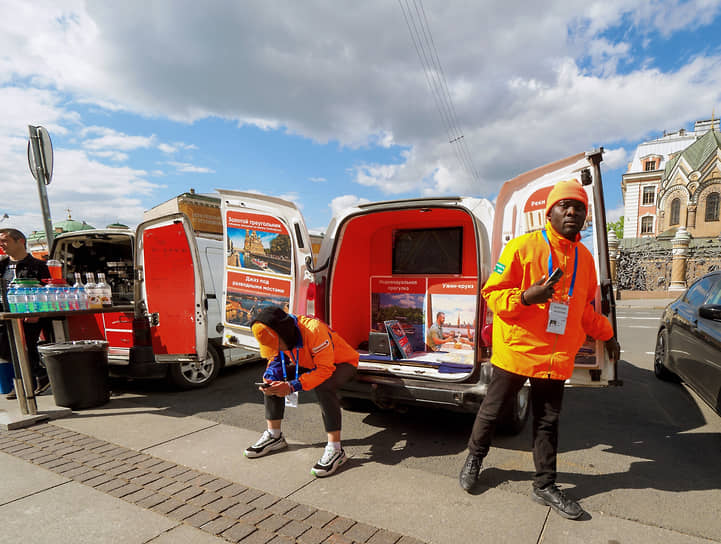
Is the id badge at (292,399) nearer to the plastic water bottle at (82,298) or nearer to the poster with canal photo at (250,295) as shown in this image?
the poster with canal photo at (250,295)

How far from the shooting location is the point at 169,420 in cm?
410

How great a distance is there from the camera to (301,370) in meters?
3.18

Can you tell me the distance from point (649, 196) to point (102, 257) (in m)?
56.9

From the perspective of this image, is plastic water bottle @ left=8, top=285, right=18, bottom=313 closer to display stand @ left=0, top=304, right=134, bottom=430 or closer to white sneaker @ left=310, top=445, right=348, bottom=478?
display stand @ left=0, top=304, right=134, bottom=430

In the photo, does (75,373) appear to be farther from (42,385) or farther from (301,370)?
(301,370)

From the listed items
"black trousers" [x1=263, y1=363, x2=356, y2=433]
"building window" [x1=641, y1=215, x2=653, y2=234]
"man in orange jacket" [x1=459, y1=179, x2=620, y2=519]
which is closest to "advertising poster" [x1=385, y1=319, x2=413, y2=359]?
"black trousers" [x1=263, y1=363, x2=356, y2=433]

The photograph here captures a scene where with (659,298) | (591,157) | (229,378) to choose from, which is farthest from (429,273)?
(659,298)

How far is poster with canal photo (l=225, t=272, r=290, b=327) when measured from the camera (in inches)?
156

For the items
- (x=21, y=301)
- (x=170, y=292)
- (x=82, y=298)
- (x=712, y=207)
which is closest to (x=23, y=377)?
(x=21, y=301)

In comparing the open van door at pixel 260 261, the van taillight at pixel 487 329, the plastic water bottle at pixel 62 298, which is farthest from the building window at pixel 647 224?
the plastic water bottle at pixel 62 298

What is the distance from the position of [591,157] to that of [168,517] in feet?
11.9

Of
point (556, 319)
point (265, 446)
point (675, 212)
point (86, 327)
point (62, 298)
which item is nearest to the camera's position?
point (556, 319)

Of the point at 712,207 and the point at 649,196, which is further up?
the point at 649,196

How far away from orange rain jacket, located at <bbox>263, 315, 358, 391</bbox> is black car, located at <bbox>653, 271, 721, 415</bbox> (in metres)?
3.27
